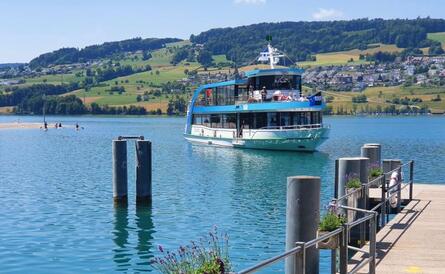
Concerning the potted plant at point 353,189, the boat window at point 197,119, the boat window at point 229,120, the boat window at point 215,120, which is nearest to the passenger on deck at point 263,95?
the boat window at point 229,120

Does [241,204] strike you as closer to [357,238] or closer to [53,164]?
[357,238]

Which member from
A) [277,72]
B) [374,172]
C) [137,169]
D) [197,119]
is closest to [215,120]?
[197,119]

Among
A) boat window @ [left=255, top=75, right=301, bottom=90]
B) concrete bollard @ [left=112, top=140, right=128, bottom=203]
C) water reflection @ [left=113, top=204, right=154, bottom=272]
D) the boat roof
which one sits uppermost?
the boat roof

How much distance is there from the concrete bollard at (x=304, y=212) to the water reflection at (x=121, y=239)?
29.9 feet

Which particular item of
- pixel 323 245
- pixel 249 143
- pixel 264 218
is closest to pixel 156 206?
pixel 264 218

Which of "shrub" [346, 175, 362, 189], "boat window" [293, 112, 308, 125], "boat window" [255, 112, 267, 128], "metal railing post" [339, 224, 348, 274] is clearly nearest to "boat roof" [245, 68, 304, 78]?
"boat window" [255, 112, 267, 128]

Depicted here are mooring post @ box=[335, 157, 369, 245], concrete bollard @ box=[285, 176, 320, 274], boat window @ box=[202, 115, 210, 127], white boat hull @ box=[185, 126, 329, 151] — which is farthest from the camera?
boat window @ box=[202, 115, 210, 127]

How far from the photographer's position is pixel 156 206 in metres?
30.4

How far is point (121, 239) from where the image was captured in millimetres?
23625

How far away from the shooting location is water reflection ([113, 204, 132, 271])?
20466 mm

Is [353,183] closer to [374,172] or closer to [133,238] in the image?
[374,172]

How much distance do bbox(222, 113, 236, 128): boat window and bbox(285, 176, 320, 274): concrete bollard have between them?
56.8m

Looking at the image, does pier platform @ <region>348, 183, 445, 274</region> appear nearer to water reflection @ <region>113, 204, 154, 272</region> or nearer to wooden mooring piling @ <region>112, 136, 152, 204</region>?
water reflection @ <region>113, 204, 154, 272</region>

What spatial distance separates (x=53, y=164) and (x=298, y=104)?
71.1ft
